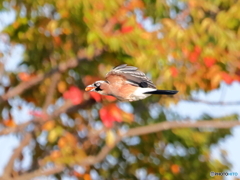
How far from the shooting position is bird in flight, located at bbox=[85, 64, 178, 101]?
3053 mm

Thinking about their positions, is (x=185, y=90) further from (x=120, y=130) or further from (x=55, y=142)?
(x=55, y=142)

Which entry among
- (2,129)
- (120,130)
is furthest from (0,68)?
(120,130)

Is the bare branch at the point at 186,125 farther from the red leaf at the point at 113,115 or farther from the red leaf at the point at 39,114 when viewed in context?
the red leaf at the point at 39,114

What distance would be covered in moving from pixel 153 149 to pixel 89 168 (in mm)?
→ 1411

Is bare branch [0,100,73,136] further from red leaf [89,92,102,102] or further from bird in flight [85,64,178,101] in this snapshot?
bird in flight [85,64,178,101]

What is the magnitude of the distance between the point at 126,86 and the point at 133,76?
164mm

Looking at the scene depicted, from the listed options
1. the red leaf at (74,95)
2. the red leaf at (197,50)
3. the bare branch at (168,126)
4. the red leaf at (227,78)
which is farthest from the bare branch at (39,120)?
the red leaf at (227,78)

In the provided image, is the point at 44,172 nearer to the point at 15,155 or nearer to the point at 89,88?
the point at 15,155

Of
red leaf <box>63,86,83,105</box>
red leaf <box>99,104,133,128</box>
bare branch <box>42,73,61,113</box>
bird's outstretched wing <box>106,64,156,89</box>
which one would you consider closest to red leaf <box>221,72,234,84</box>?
red leaf <box>99,104,133,128</box>

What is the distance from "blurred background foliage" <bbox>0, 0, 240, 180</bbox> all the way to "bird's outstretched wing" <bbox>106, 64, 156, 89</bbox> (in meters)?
3.39

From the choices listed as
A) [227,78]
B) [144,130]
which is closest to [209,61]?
[227,78]

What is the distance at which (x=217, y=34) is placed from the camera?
25.4 feet

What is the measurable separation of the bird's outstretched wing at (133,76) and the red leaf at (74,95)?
4548 mm

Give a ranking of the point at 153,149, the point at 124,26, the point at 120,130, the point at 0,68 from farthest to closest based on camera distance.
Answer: the point at 153,149 < the point at 0,68 < the point at 120,130 < the point at 124,26
